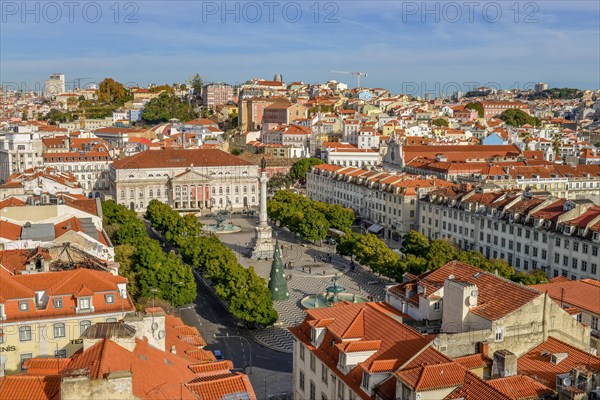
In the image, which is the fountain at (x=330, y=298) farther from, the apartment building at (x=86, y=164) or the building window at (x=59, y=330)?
the apartment building at (x=86, y=164)

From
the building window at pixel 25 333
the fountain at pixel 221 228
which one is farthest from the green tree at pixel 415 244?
the building window at pixel 25 333

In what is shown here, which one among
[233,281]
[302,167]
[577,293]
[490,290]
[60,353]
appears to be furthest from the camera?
[302,167]

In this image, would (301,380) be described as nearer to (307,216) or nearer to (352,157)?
(307,216)

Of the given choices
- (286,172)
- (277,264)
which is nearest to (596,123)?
(286,172)

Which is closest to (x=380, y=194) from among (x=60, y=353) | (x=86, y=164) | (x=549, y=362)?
(x=60, y=353)

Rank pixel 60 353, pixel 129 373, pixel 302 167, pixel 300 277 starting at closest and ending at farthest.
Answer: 1. pixel 129 373
2. pixel 60 353
3. pixel 300 277
4. pixel 302 167

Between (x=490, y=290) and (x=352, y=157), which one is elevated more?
(x=352, y=157)

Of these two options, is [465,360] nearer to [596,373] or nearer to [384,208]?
[596,373]

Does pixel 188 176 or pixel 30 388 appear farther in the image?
pixel 188 176
